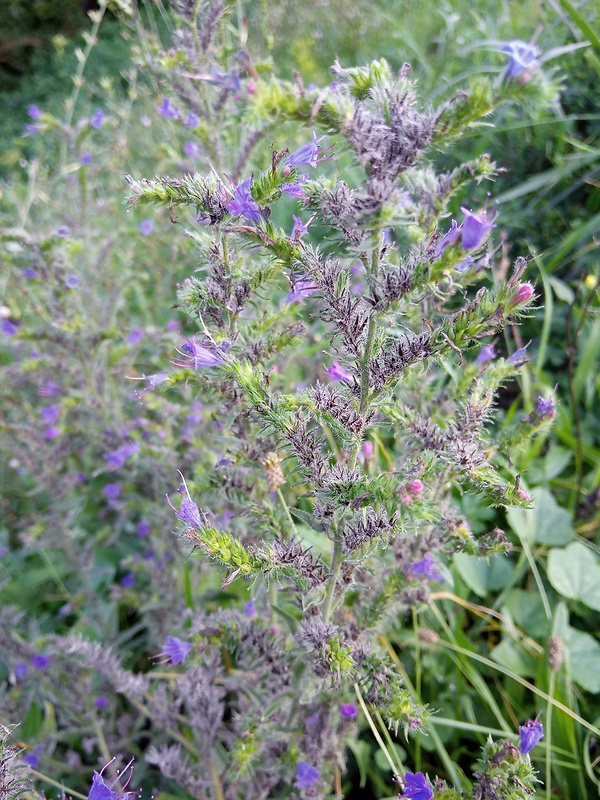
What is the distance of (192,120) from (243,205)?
39.7 inches

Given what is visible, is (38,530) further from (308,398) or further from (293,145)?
(293,145)

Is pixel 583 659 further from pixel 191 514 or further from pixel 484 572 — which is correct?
pixel 191 514

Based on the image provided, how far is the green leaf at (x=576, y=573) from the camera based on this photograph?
1.90 metres

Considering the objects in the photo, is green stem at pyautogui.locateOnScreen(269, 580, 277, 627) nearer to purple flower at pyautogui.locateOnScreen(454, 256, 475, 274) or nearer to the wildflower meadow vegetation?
the wildflower meadow vegetation

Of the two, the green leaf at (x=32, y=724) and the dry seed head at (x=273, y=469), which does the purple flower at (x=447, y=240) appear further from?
the green leaf at (x=32, y=724)

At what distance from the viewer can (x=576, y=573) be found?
1970 mm

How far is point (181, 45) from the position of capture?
5.90 feet

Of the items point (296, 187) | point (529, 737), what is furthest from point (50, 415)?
point (529, 737)

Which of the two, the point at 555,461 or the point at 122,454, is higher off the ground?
the point at 122,454

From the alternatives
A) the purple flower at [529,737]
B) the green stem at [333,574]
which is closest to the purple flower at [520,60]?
the green stem at [333,574]

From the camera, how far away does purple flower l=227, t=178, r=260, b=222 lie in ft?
3.43

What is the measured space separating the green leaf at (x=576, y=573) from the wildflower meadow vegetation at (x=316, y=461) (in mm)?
13

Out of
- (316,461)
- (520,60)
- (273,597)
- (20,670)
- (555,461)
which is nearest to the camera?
(520,60)

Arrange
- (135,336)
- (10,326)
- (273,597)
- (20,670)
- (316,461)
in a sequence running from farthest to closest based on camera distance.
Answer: (135,336) < (10,326) < (20,670) < (273,597) < (316,461)
